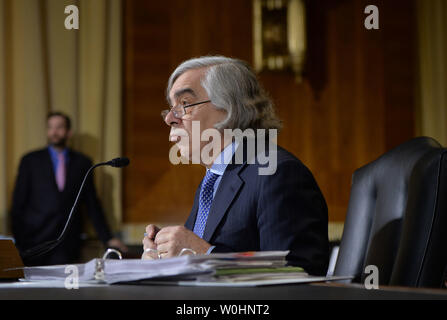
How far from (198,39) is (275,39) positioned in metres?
0.65

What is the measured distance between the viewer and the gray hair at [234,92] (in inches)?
86.3

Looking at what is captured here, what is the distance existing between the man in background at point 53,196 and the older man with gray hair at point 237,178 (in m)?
2.94

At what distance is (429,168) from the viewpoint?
1534mm

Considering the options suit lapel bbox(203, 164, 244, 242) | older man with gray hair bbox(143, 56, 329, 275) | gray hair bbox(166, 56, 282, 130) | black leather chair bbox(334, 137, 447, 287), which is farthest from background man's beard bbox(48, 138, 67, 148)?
black leather chair bbox(334, 137, 447, 287)

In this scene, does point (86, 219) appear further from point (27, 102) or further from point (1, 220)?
point (27, 102)

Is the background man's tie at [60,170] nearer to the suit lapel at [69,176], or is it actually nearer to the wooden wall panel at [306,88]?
the suit lapel at [69,176]

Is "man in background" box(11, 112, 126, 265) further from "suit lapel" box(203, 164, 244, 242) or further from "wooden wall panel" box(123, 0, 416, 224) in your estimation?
"suit lapel" box(203, 164, 244, 242)

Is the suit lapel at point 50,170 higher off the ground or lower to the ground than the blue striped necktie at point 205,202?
lower

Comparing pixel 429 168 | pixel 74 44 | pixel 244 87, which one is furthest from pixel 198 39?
pixel 429 168

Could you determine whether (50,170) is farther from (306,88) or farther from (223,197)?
(223,197)

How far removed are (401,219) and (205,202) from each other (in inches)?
26.4

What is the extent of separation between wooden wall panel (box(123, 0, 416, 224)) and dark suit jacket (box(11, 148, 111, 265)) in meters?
0.46

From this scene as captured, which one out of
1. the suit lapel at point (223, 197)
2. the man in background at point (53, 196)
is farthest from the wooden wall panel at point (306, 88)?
the suit lapel at point (223, 197)

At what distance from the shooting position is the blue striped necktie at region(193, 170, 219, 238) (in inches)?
81.4
